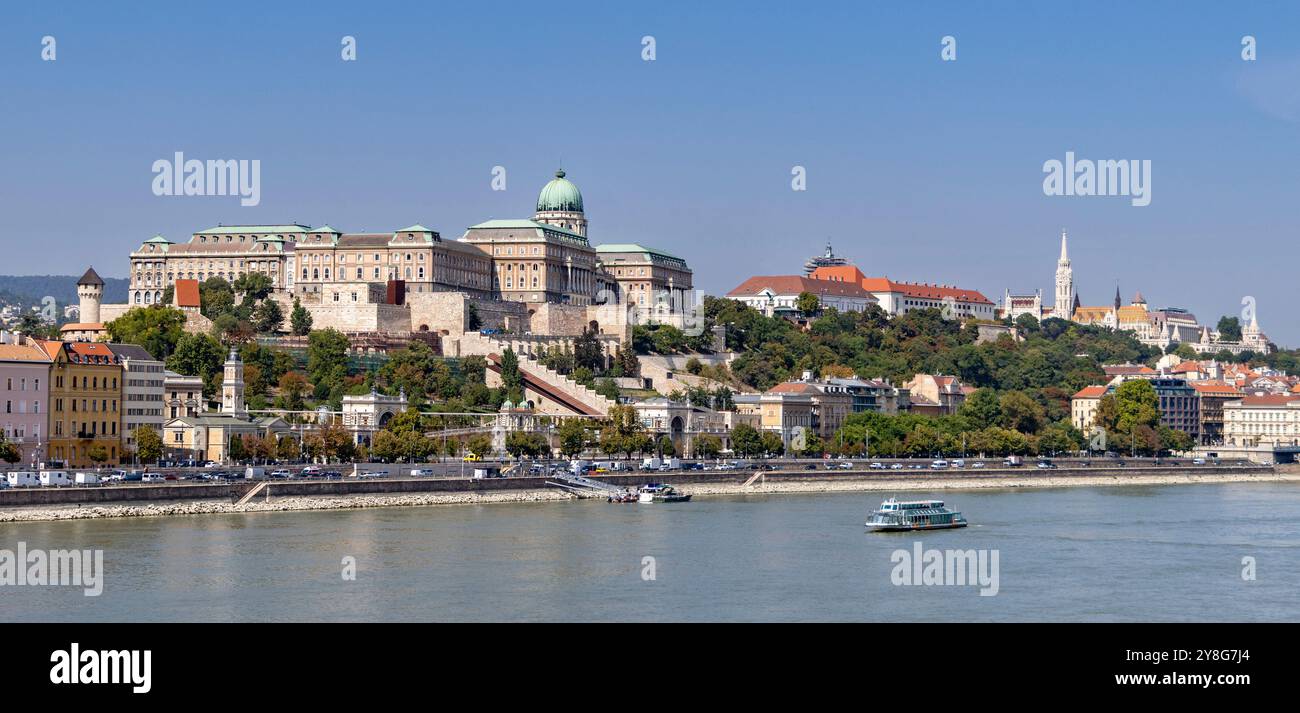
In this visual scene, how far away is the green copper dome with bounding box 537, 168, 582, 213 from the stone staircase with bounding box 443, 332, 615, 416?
2478 centimetres

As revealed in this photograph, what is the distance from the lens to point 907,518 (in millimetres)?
42000

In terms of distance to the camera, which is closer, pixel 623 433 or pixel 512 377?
pixel 623 433

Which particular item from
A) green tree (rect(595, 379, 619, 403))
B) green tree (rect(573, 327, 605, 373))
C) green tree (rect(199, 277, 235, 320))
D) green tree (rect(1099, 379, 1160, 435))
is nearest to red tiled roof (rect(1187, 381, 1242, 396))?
green tree (rect(1099, 379, 1160, 435))

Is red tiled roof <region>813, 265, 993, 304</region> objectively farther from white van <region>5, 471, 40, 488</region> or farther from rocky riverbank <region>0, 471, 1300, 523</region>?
white van <region>5, 471, 40, 488</region>

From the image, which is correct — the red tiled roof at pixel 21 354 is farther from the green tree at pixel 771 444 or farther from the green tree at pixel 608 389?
the green tree at pixel 771 444

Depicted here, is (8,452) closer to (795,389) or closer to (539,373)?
(539,373)

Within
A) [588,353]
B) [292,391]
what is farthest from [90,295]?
[588,353]

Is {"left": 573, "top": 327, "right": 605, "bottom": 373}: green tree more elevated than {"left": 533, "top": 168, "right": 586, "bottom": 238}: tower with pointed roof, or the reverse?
{"left": 533, "top": 168, "right": 586, "bottom": 238}: tower with pointed roof

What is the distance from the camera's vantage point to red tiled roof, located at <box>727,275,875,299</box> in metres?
115

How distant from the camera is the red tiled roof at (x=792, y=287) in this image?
11544cm

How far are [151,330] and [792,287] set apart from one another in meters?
55.6
